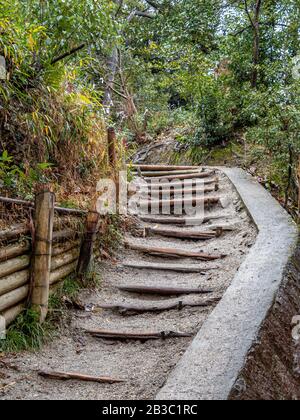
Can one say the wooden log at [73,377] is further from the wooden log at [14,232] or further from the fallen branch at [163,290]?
the fallen branch at [163,290]

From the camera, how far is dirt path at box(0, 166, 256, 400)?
195 cm

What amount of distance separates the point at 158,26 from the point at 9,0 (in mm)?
8021

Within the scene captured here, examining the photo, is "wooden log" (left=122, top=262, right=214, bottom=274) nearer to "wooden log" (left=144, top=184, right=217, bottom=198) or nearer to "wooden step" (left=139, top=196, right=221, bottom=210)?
"wooden step" (left=139, top=196, right=221, bottom=210)

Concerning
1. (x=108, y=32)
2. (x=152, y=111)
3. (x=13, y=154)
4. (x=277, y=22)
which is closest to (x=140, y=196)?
(x=108, y=32)

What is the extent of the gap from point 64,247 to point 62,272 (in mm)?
178

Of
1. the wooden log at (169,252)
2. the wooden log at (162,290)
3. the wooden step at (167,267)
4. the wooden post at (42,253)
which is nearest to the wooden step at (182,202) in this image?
the wooden log at (169,252)

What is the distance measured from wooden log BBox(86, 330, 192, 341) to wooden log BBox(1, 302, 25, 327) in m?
0.47

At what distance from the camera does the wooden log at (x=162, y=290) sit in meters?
2.99

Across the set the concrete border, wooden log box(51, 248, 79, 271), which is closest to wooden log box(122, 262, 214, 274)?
the concrete border

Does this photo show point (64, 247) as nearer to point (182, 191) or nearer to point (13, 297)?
point (13, 297)

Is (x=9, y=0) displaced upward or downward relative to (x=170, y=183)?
upward
